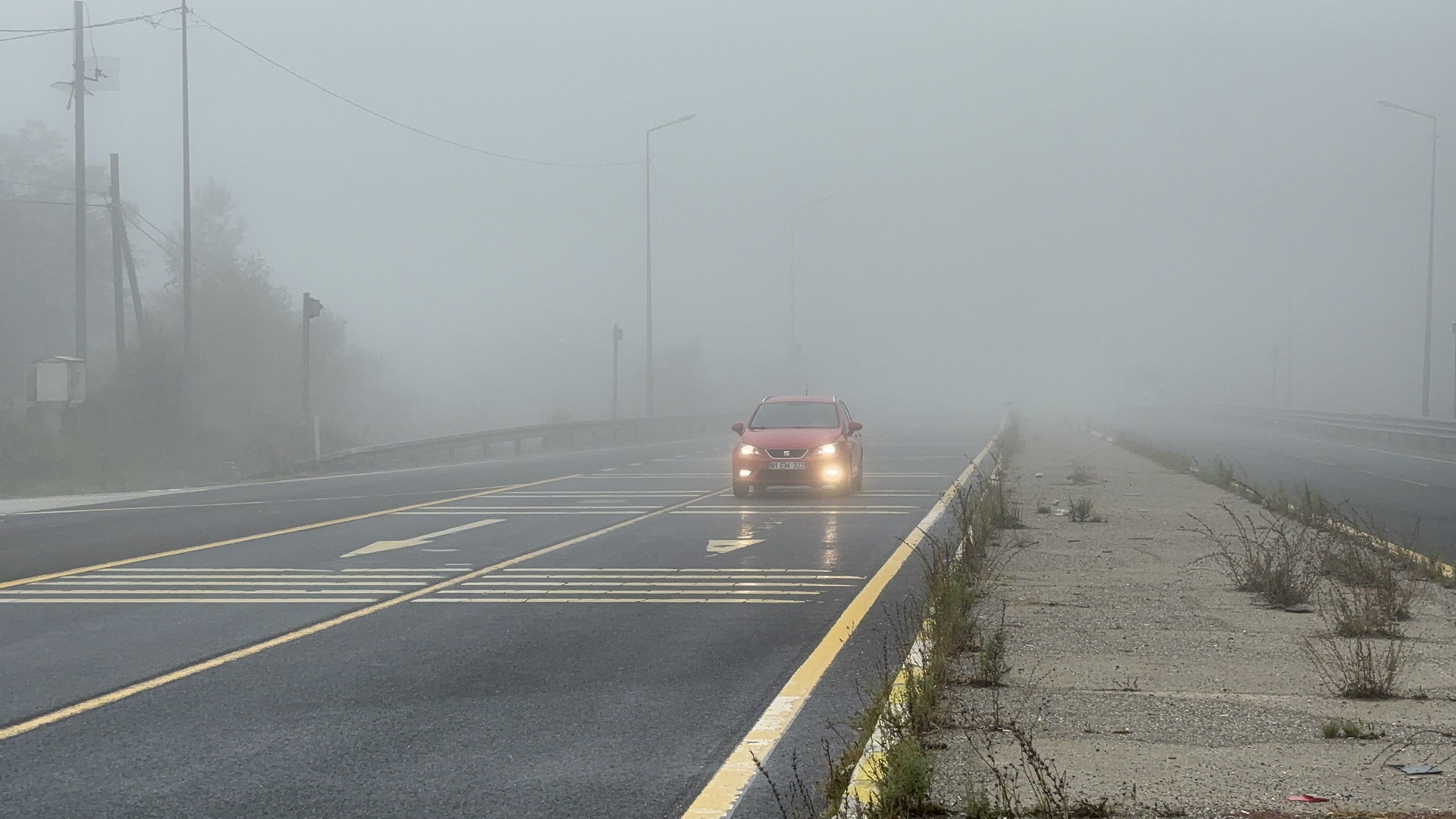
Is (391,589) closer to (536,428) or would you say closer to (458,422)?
→ (536,428)

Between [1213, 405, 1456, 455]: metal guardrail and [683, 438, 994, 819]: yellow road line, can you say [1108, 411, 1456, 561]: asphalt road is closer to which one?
[1213, 405, 1456, 455]: metal guardrail

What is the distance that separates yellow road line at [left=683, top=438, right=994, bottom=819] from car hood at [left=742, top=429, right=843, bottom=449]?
9233mm

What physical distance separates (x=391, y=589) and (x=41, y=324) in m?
49.6

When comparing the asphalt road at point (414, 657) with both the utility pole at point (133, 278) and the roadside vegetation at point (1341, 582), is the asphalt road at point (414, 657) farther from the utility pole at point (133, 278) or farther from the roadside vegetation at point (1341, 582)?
the utility pole at point (133, 278)

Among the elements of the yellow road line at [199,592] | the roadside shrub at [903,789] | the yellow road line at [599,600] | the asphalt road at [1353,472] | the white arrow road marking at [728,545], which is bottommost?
the asphalt road at [1353,472]

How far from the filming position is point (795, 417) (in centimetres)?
2397

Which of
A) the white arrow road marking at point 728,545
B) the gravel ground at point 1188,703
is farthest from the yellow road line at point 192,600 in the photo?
the gravel ground at point 1188,703

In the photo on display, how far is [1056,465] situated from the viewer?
30.5m

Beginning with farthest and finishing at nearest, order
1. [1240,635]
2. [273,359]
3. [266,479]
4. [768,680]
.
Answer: [273,359]
[266,479]
[1240,635]
[768,680]

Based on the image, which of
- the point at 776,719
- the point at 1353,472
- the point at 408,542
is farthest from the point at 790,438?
the point at 776,719

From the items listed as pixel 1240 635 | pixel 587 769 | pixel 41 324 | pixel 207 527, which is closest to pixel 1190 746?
pixel 587 769

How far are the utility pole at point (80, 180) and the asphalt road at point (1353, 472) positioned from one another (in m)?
23.7

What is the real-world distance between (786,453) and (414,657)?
44.7 feet

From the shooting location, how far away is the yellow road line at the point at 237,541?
12.8 metres
